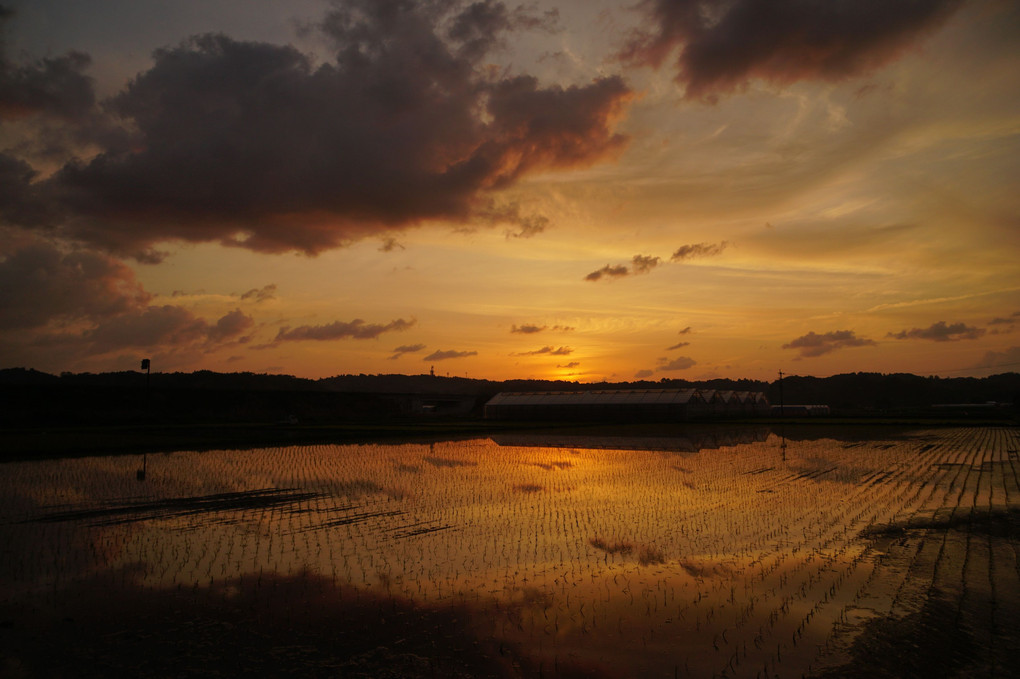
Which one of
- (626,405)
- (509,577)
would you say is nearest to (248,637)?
(509,577)

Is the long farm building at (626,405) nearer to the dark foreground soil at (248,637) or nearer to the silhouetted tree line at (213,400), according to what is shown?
the silhouetted tree line at (213,400)

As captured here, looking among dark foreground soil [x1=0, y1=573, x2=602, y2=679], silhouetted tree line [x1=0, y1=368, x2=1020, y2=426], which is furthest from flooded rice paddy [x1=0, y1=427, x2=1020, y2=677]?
silhouetted tree line [x1=0, y1=368, x2=1020, y2=426]

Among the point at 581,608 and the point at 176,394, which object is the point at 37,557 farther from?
the point at 176,394

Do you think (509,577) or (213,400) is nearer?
(509,577)

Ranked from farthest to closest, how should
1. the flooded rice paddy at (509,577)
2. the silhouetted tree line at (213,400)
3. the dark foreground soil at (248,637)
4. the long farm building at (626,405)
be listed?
the long farm building at (626,405) < the silhouetted tree line at (213,400) < the flooded rice paddy at (509,577) < the dark foreground soil at (248,637)

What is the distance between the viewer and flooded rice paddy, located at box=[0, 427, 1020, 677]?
24.8 ft

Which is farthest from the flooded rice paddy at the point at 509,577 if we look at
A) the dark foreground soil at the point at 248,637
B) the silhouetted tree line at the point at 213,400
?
the silhouetted tree line at the point at 213,400

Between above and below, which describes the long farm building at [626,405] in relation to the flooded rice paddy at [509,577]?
above

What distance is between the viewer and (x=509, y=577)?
35.7ft

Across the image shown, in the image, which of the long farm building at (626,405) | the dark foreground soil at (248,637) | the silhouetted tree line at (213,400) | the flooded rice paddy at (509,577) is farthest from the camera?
the long farm building at (626,405)

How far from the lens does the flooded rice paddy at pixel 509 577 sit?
7.57 meters

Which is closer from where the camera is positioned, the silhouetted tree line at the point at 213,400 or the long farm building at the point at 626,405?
the silhouetted tree line at the point at 213,400

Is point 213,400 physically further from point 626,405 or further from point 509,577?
point 509,577

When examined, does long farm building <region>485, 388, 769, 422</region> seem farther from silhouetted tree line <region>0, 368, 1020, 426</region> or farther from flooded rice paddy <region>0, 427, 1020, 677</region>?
flooded rice paddy <region>0, 427, 1020, 677</region>
